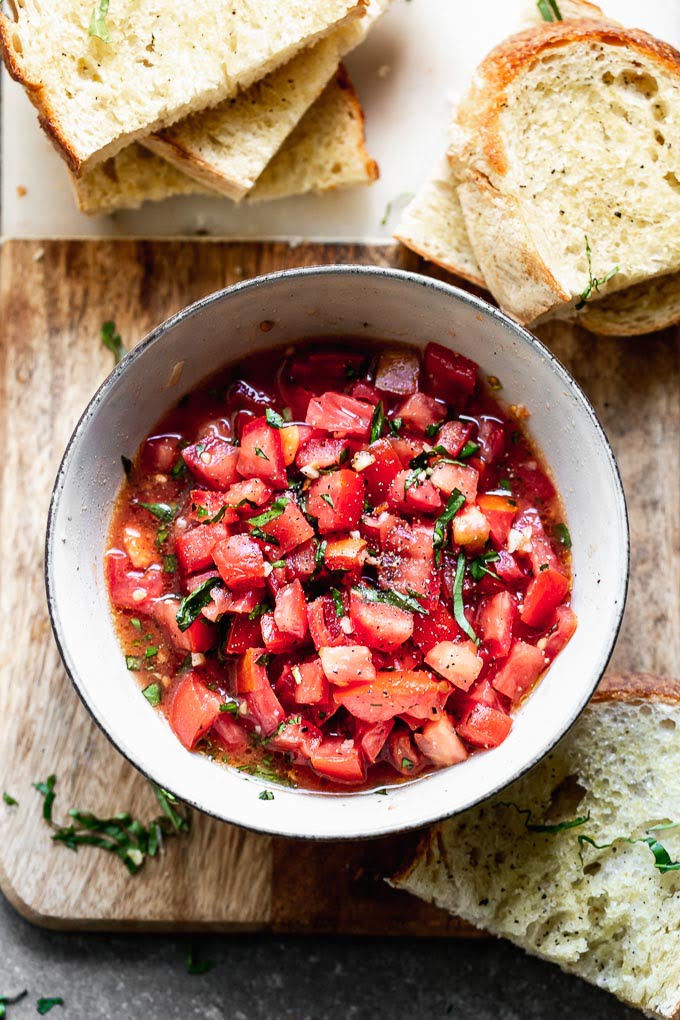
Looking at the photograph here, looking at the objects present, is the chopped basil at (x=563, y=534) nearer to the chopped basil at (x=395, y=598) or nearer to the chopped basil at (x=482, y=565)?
the chopped basil at (x=482, y=565)

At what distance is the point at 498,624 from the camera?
3.02 m

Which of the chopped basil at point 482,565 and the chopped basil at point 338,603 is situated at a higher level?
the chopped basil at point 338,603

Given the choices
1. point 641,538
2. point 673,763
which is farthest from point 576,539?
point 673,763

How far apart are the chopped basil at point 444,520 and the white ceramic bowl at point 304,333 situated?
0.38m

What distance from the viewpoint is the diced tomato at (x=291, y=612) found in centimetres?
294

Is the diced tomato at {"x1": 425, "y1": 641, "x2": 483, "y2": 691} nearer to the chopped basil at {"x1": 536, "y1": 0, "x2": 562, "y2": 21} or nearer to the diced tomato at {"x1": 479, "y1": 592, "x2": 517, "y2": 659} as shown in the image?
the diced tomato at {"x1": 479, "y1": 592, "x2": 517, "y2": 659}

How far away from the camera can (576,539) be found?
314 centimetres

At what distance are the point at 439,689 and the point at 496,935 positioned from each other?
1158 mm

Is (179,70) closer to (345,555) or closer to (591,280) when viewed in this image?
(591,280)

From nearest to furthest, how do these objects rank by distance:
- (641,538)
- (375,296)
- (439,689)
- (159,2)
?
(439,689), (375,296), (159,2), (641,538)

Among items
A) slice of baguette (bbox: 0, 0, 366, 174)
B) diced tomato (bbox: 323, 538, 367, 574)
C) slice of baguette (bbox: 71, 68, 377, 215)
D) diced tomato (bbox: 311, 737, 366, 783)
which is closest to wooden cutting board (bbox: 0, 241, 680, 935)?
slice of baguette (bbox: 71, 68, 377, 215)

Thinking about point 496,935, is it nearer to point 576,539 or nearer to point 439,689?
point 439,689

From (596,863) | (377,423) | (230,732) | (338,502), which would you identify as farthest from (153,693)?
(596,863)

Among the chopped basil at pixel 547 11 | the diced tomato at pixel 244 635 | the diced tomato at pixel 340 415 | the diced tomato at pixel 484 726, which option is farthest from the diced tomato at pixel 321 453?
the chopped basil at pixel 547 11
